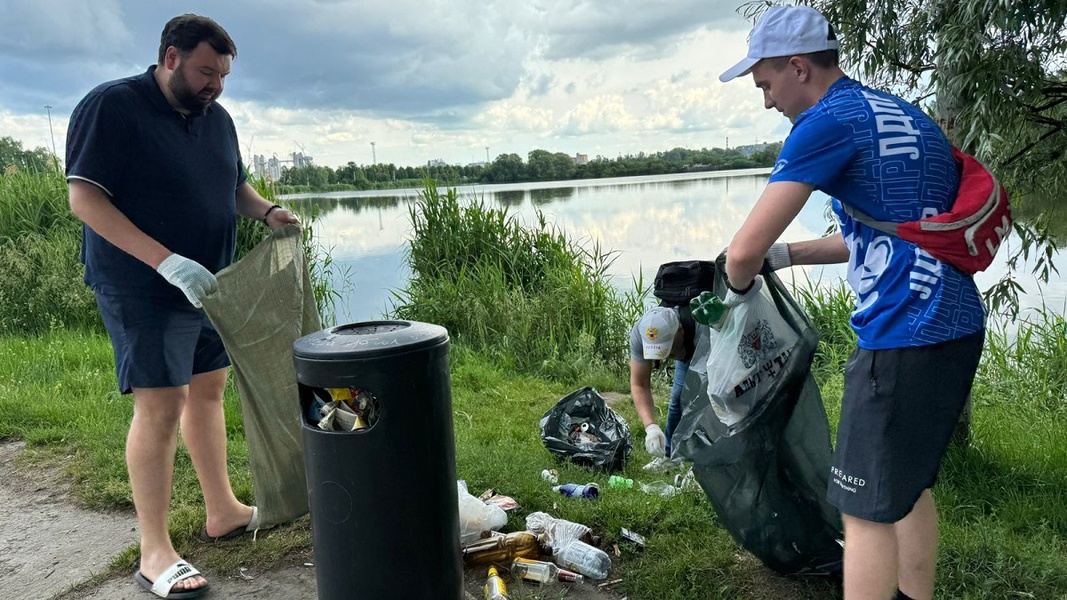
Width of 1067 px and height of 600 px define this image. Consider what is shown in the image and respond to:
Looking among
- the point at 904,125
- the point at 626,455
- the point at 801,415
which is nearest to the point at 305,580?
the point at 626,455

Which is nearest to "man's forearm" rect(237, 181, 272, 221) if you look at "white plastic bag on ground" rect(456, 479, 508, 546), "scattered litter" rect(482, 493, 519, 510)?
"white plastic bag on ground" rect(456, 479, 508, 546)

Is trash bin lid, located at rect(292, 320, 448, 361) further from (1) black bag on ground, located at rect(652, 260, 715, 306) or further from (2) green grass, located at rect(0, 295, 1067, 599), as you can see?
(1) black bag on ground, located at rect(652, 260, 715, 306)

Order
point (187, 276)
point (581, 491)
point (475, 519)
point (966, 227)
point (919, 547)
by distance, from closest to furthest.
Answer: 1. point (966, 227)
2. point (919, 547)
3. point (187, 276)
4. point (475, 519)
5. point (581, 491)

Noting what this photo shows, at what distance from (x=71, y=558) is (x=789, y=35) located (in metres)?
3.50

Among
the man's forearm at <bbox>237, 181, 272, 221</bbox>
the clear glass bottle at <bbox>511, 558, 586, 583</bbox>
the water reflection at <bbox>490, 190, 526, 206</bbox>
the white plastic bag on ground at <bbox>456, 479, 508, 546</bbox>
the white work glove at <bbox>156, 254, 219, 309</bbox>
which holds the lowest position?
the clear glass bottle at <bbox>511, 558, 586, 583</bbox>

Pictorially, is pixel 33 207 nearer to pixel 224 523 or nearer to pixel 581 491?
pixel 224 523

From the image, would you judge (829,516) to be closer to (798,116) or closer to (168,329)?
(798,116)

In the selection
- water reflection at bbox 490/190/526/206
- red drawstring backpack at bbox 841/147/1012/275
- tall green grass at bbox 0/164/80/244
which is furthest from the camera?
tall green grass at bbox 0/164/80/244

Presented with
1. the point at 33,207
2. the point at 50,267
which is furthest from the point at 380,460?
the point at 33,207

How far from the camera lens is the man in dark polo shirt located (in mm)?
2566

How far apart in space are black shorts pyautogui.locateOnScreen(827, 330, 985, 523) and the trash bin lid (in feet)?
4.14

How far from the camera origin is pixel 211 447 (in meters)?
3.17

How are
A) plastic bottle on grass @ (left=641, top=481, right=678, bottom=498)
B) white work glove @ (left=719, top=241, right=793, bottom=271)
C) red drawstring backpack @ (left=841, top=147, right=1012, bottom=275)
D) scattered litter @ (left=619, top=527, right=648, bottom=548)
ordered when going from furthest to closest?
plastic bottle on grass @ (left=641, top=481, right=678, bottom=498), scattered litter @ (left=619, top=527, right=648, bottom=548), white work glove @ (left=719, top=241, right=793, bottom=271), red drawstring backpack @ (left=841, top=147, right=1012, bottom=275)

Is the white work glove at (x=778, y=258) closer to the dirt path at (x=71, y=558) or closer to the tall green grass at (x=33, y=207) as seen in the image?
the dirt path at (x=71, y=558)
